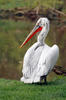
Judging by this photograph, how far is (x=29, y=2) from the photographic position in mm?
46594

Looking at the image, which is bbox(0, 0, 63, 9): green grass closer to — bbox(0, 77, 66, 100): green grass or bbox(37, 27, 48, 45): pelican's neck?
bbox(37, 27, 48, 45): pelican's neck

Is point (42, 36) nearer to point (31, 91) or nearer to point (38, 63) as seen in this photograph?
point (38, 63)

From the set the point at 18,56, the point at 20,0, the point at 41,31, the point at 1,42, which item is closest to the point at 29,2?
the point at 20,0

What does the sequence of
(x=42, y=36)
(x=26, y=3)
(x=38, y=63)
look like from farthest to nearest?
(x=26, y=3) → (x=42, y=36) → (x=38, y=63)

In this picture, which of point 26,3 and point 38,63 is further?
point 26,3

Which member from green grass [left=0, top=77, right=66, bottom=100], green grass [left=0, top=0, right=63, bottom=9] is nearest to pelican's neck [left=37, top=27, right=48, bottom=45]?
green grass [left=0, top=77, right=66, bottom=100]

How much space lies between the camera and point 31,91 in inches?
240

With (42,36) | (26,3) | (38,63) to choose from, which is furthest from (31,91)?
(26,3)

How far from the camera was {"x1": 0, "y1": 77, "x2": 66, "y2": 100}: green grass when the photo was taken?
18.3ft

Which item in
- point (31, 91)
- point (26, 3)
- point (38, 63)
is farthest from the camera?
point (26, 3)

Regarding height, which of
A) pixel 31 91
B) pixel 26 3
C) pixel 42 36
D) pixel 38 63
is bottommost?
pixel 26 3

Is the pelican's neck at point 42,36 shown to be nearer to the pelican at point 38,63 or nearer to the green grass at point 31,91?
the pelican at point 38,63

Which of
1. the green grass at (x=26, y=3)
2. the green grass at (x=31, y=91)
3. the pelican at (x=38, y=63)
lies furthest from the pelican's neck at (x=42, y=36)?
the green grass at (x=26, y=3)

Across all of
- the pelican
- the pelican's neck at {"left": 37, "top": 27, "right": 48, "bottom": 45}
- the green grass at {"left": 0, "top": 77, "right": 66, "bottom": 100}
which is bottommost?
the green grass at {"left": 0, "top": 77, "right": 66, "bottom": 100}
